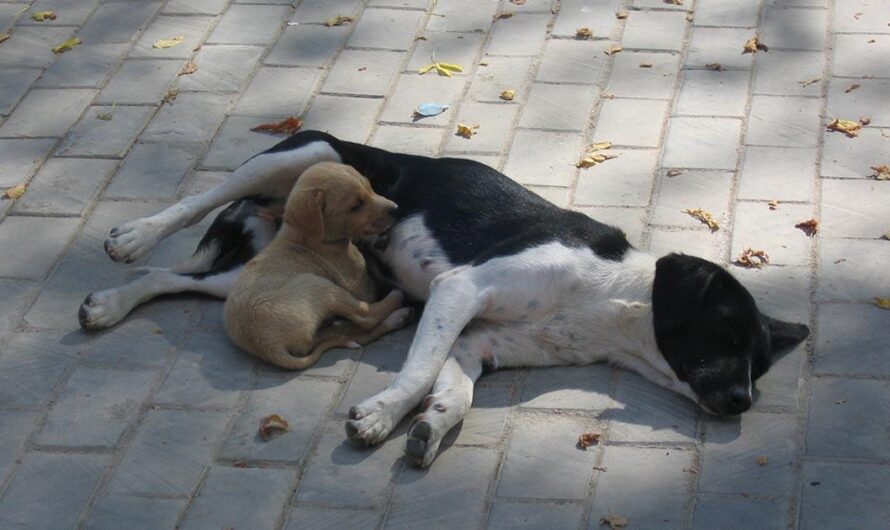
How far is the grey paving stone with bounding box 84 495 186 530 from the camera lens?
15.0ft

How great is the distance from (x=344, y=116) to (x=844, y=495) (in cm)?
349

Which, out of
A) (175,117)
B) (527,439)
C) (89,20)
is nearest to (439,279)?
(527,439)

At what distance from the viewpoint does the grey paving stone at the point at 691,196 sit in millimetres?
6129

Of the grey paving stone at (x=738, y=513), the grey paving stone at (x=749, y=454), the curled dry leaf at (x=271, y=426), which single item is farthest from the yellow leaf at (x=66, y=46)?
the grey paving stone at (x=738, y=513)

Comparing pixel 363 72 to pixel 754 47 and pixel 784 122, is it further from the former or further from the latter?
pixel 784 122

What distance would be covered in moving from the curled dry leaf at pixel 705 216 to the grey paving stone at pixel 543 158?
616mm

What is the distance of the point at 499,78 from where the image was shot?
7309mm

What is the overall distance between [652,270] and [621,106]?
6.32ft

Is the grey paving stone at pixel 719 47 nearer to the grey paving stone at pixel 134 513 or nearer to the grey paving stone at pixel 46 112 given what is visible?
the grey paving stone at pixel 46 112

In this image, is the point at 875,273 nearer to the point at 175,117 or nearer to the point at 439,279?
the point at 439,279

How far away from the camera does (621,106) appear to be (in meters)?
7.02

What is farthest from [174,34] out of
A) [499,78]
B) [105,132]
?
[499,78]

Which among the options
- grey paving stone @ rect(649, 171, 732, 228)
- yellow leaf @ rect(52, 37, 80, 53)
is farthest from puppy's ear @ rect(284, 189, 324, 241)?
yellow leaf @ rect(52, 37, 80, 53)

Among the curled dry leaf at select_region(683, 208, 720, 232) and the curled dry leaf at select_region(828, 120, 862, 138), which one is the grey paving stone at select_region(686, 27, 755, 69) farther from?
the curled dry leaf at select_region(683, 208, 720, 232)
